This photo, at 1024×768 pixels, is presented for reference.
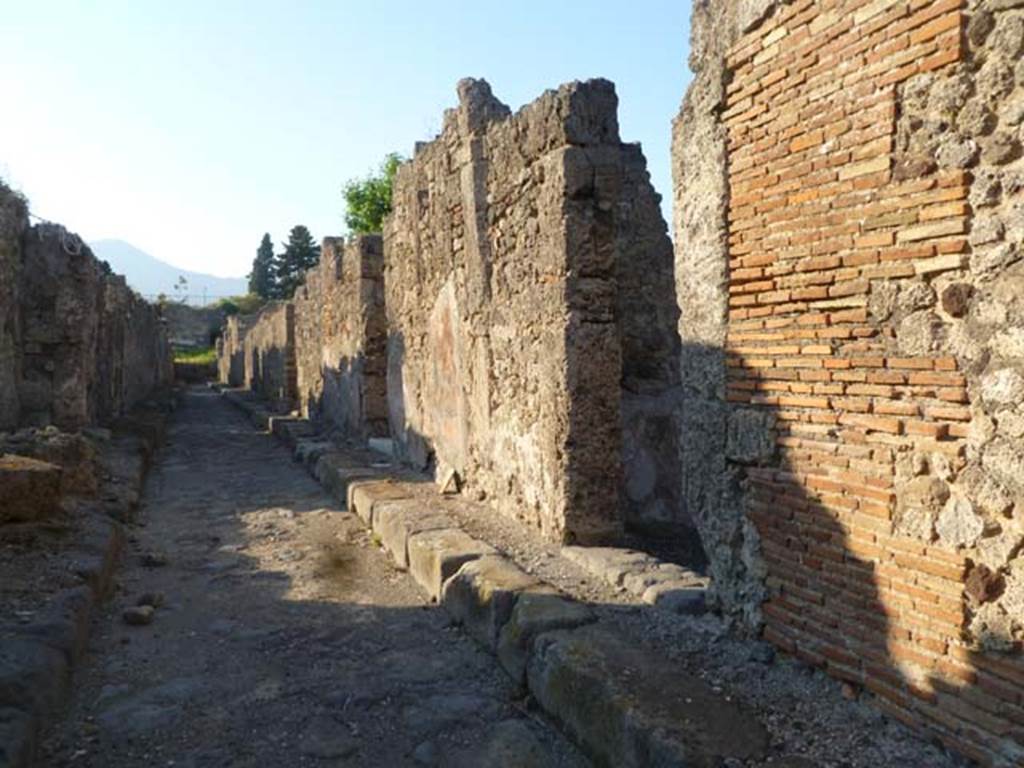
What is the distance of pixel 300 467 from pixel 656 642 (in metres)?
7.63

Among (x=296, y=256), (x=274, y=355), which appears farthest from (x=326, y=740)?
(x=296, y=256)

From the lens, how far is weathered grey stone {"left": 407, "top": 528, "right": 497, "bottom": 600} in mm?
4848

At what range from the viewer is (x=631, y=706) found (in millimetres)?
2820

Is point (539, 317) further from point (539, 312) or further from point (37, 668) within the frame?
point (37, 668)

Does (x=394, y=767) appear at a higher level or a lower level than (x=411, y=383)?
lower

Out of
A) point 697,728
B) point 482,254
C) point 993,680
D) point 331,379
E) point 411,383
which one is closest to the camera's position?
point 993,680

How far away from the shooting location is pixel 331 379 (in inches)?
505

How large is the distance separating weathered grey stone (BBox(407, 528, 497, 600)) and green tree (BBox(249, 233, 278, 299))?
59.0 m

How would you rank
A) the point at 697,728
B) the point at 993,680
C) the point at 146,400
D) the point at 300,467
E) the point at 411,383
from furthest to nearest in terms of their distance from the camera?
1. the point at 146,400
2. the point at 300,467
3. the point at 411,383
4. the point at 697,728
5. the point at 993,680

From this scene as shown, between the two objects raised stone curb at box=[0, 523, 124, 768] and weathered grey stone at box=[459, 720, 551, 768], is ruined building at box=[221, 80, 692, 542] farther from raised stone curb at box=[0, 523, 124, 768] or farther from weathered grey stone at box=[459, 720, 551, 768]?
raised stone curb at box=[0, 523, 124, 768]

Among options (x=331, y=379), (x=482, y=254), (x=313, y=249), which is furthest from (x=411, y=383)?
(x=313, y=249)

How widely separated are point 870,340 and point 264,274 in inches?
2530

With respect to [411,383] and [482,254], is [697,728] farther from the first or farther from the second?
[411,383]

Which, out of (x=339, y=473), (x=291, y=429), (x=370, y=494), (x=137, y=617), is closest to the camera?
(x=137, y=617)
